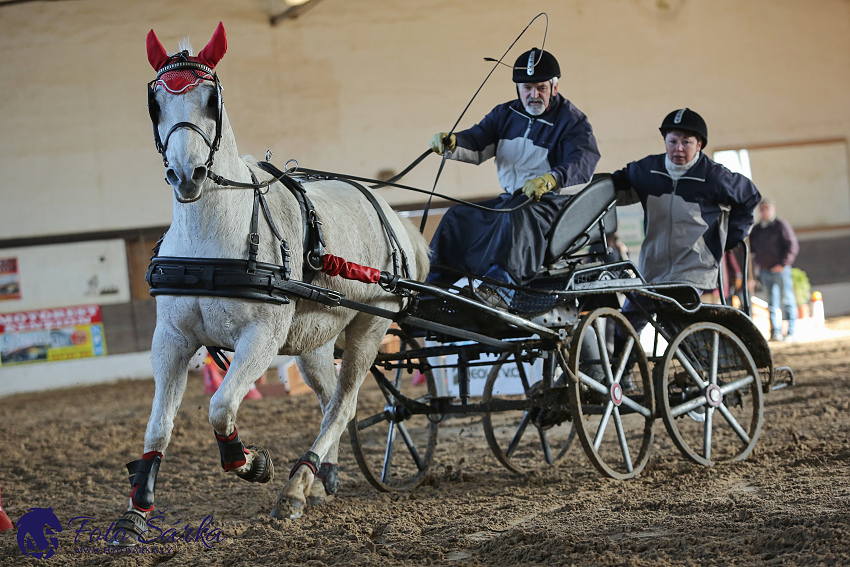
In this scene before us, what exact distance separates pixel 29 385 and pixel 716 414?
10.4 m

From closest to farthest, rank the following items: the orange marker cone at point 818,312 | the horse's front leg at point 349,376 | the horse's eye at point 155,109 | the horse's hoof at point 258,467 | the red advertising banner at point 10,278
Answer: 1. the horse's eye at point 155,109
2. the horse's hoof at point 258,467
3. the horse's front leg at point 349,376
4. the orange marker cone at point 818,312
5. the red advertising banner at point 10,278

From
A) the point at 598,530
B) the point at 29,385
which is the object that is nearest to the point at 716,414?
the point at 598,530

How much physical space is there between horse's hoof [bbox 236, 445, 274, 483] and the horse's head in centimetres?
114

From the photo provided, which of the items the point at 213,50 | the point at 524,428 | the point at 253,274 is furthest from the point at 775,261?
the point at 213,50

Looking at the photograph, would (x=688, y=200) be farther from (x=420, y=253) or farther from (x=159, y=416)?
(x=159, y=416)

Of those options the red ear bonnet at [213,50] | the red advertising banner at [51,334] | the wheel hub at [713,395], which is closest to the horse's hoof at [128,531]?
the red ear bonnet at [213,50]

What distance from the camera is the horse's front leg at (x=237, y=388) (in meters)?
3.23

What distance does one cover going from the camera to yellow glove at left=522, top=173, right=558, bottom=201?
4.14 meters

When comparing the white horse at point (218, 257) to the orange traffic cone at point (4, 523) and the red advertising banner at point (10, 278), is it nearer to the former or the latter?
the orange traffic cone at point (4, 523)

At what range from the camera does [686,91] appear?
13812 mm

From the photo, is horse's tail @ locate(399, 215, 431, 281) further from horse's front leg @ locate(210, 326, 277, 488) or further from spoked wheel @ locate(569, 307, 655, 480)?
horse's front leg @ locate(210, 326, 277, 488)

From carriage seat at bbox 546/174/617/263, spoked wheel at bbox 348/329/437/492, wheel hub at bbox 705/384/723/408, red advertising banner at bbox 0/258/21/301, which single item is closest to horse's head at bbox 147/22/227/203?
spoked wheel at bbox 348/329/437/492

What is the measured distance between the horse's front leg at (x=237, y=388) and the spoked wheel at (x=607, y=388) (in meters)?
1.62

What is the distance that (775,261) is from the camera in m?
11.8
